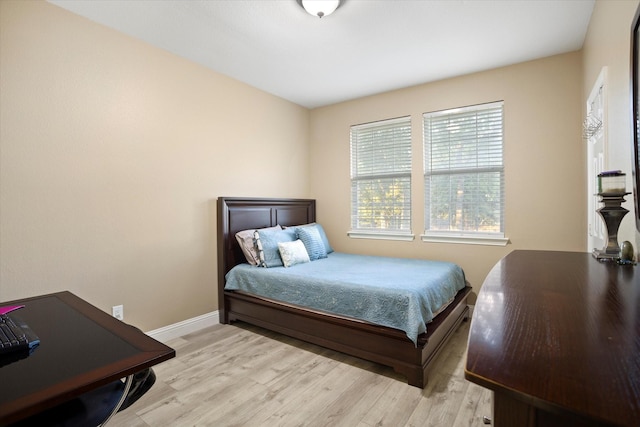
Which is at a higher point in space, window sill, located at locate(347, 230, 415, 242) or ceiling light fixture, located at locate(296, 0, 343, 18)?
ceiling light fixture, located at locate(296, 0, 343, 18)

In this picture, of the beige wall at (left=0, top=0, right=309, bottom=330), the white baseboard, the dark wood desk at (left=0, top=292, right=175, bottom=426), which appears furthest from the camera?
the white baseboard

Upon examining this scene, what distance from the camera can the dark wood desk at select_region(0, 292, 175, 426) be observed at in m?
0.73

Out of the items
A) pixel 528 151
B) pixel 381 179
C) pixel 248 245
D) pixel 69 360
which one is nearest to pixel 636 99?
pixel 528 151

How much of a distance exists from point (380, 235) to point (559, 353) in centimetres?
344

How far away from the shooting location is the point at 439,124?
143 inches

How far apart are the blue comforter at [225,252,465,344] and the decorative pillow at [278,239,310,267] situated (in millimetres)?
82

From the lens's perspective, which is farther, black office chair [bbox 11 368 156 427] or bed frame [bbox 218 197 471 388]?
bed frame [bbox 218 197 471 388]

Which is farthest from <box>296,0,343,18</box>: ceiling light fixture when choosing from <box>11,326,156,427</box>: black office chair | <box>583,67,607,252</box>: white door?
<box>11,326,156,427</box>: black office chair

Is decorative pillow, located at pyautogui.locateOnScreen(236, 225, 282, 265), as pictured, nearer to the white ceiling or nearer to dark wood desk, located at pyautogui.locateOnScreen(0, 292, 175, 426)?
the white ceiling

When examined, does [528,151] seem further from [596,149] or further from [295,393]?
[295,393]

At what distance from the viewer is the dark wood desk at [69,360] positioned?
0.73 metres

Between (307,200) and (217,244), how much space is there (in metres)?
1.51

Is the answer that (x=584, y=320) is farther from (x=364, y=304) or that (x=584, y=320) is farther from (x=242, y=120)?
(x=242, y=120)

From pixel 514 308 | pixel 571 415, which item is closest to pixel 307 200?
pixel 514 308
